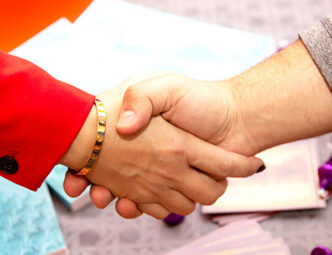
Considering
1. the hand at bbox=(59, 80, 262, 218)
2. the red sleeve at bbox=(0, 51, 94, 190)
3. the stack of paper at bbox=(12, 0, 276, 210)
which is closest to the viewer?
the red sleeve at bbox=(0, 51, 94, 190)

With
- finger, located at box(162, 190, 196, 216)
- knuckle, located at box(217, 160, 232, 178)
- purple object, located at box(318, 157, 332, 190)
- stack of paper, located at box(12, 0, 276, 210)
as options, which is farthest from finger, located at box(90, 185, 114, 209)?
purple object, located at box(318, 157, 332, 190)

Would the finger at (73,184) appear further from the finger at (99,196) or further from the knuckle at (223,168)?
the knuckle at (223,168)

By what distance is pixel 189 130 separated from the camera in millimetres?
880

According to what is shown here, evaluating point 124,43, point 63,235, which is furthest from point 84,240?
point 124,43

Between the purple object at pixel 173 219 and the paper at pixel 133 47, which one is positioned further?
the paper at pixel 133 47

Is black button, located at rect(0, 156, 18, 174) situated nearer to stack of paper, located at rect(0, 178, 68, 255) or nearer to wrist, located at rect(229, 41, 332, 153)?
stack of paper, located at rect(0, 178, 68, 255)

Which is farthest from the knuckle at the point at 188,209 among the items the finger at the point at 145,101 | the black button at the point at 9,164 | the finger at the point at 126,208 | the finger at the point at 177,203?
the black button at the point at 9,164

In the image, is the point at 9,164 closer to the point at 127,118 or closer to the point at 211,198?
the point at 127,118

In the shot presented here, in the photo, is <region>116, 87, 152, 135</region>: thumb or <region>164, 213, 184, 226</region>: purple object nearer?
<region>116, 87, 152, 135</region>: thumb

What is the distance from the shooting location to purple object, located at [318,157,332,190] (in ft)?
3.22

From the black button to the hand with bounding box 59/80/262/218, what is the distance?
98 mm

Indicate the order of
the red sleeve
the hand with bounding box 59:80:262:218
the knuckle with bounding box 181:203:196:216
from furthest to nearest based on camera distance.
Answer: the knuckle with bounding box 181:203:196:216
the hand with bounding box 59:80:262:218
the red sleeve

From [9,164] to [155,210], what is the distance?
1.04ft

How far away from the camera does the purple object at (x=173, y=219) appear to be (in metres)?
0.96
